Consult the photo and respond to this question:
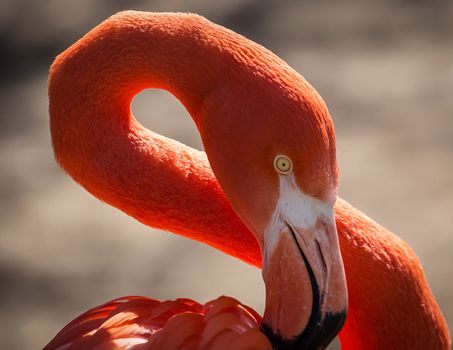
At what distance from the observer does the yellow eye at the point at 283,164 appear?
212cm

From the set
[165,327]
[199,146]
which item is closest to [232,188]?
[165,327]

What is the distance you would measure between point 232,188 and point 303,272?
0.89 ft

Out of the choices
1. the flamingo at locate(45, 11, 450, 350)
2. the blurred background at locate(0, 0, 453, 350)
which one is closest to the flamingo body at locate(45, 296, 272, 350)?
the flamingo at locate(45, 11, 450, 350)

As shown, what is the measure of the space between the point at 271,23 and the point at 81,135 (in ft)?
11.2

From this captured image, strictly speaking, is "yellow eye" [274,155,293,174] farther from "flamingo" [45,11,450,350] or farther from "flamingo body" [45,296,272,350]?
"flamingo body" [45,296,272,350]

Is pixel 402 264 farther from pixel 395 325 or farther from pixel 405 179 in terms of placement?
pixel 405 179

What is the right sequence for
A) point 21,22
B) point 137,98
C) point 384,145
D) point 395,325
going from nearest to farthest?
1. point 395,325
2. point 384,145
3. point 137,98
4. point 21,22

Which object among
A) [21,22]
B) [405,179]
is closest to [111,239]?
[405,179]

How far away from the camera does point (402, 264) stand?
7.84ft

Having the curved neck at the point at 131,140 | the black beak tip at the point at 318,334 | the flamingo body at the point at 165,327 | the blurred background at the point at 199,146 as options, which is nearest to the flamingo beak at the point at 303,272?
the black beak tip at the point at 318,334

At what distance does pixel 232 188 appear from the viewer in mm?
2215

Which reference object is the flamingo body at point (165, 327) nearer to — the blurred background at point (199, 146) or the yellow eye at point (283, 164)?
the yellow eye at point (283, 164)

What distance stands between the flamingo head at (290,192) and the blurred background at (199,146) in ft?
6.20

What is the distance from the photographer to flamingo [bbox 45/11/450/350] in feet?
6.97
